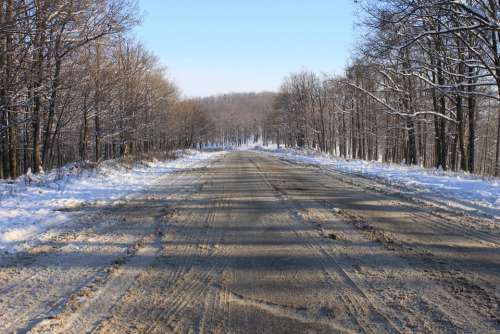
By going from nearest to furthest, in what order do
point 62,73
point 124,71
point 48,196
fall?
point 48,196
point 62,73
point 124,71

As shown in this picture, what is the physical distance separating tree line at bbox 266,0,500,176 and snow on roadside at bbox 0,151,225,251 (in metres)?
10.3

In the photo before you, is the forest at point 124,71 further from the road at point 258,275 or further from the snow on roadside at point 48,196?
the road at point 258,275

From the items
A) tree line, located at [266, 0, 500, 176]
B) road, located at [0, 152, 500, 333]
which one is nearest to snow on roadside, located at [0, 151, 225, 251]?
road, located at [0, 152, 500, 333]

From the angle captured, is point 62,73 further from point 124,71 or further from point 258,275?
point 258,275

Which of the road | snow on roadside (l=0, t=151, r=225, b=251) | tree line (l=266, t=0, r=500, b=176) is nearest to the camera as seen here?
the road

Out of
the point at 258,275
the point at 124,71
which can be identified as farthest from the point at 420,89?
the point at 258,275

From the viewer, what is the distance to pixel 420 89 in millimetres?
21109

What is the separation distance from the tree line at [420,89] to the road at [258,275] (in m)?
7.96

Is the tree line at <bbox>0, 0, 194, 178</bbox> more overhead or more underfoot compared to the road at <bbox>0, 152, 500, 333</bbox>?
more overhead

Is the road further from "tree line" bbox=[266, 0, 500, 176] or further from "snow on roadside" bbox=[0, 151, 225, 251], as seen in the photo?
"tree line" bbox=[266, 0, 500, 176]

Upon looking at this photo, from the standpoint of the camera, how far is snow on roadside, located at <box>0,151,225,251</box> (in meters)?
6.87

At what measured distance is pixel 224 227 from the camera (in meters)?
7.32

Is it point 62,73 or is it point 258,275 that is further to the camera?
point 62,73

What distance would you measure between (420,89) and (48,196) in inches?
730
